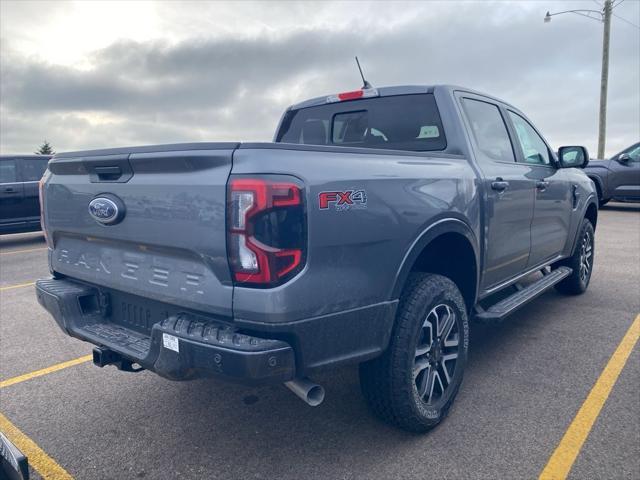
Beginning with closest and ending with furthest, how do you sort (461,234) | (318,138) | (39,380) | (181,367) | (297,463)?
(181,367) < (297,463) < (461,234) < (39,380) < (318,138)

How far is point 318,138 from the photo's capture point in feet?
13.7

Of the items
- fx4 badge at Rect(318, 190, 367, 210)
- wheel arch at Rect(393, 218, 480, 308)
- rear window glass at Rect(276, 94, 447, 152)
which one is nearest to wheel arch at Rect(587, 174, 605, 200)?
rear window glass at Rect(276, 94, 447, 152)

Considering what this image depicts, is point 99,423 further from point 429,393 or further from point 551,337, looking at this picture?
point 551,337

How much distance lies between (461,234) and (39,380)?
2972 mm

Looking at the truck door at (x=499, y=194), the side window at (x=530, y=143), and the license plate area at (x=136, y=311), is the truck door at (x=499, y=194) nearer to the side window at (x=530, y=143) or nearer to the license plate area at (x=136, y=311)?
the side window at (x=530, y=143)

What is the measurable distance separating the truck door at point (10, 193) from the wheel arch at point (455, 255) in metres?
9.34

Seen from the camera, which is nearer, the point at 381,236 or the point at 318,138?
the point at 381,236

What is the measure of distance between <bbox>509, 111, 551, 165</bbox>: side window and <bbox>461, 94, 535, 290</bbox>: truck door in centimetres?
27

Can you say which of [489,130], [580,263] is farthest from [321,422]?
[580,263]

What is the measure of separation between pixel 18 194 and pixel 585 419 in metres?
10.3

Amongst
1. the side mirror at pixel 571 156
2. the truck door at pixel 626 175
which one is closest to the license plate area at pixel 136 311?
the side mirror at pixel 571 156

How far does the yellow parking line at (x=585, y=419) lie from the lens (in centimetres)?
250

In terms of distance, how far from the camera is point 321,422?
2959mm

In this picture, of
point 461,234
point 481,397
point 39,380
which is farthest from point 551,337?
point 39,380
